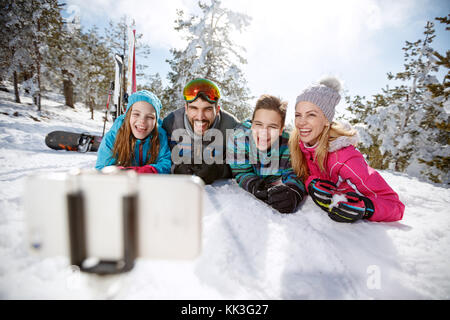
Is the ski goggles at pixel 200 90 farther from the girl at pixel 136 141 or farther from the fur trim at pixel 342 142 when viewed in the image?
the fur trim at pixel 342 142

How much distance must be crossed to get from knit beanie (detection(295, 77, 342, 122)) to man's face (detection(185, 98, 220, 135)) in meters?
1.38

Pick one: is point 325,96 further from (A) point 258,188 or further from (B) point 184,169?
(B) point 184,169

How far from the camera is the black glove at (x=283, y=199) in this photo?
6.67 feet

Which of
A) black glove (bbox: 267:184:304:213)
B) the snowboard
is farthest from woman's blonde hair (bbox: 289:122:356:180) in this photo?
the snowboard

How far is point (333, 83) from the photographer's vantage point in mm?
2479

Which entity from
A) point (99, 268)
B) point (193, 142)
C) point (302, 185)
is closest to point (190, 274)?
point (99, 268)

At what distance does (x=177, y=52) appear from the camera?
34.1 ft

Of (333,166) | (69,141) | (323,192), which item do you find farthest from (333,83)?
(69,141)

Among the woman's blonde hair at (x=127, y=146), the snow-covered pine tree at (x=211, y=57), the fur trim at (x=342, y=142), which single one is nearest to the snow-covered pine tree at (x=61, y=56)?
the snow-covered pine tree at (x=211, y=57)

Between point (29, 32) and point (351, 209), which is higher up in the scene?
point (29, 32)

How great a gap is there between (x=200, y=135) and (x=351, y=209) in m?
2.28

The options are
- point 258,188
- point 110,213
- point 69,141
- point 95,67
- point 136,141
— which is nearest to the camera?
point 110,213

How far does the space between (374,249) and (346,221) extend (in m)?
0.33

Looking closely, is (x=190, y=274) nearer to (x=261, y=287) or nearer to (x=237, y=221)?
(x=261, y=287)
